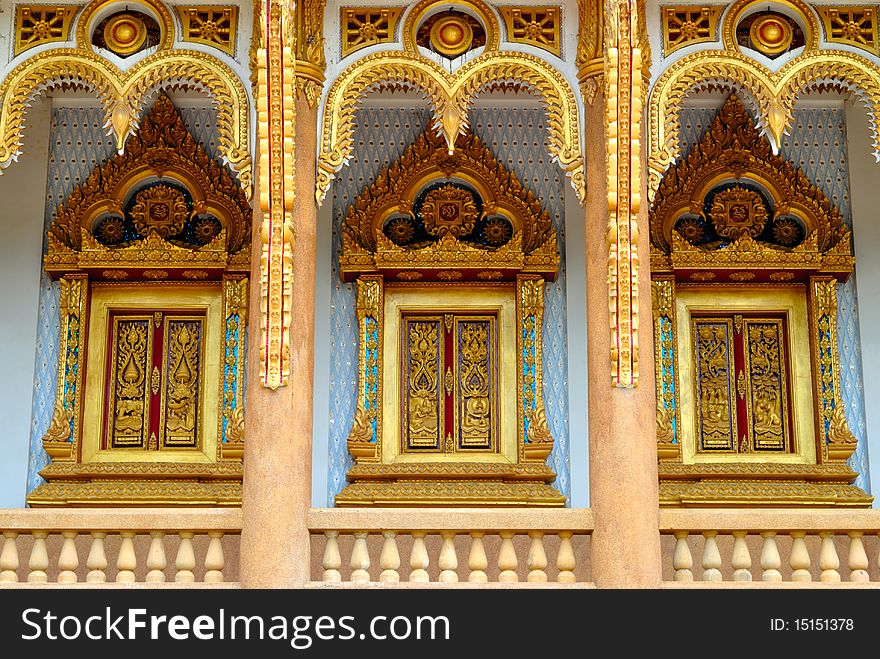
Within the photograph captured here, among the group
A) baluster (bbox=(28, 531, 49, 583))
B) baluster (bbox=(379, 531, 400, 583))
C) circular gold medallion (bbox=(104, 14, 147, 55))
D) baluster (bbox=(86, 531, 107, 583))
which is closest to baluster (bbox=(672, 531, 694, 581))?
baluster (bbox=(379, 531, 400, 583))

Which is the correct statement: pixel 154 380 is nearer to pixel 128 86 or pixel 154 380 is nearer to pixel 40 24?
pixel 128 86

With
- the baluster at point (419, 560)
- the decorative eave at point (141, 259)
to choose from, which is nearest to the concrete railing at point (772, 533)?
the baluster at point (419, 560)

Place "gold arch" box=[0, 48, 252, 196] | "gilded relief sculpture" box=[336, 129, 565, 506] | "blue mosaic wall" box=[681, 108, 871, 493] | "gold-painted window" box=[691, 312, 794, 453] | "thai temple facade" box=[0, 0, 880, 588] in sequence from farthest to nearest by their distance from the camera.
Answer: "blue mosaic wall" box=[681, 108, 871, 493] < "gold-painted window" box=[691, 312, 794, 453] < "gilded relief sculpture" box=[336, 129, 565, 506] < "thai temple facade" box=[0, 0, 880, 588] < "gold arch" box=[0, 48, 252, 196]

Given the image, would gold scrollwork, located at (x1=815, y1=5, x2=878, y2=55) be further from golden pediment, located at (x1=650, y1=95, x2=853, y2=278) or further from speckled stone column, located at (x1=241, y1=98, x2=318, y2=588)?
speckled stone column, located at (x1=241, y1=98, x2=318, y2=588)

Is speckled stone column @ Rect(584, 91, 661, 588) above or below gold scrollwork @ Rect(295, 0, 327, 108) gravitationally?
below

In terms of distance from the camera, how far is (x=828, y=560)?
852 centimetres

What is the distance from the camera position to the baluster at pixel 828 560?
8492 millimetres

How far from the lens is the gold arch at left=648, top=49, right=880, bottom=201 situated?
29.3ft

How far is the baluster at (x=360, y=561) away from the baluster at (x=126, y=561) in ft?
4.62

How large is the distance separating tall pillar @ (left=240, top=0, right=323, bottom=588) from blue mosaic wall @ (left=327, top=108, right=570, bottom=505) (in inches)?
75.4

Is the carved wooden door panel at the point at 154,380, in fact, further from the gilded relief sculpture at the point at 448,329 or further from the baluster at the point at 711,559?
the baluster at the point at 711,559

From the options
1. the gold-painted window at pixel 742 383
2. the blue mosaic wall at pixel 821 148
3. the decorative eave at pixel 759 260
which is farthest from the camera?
the blue mosaic wall at pixel 821 148

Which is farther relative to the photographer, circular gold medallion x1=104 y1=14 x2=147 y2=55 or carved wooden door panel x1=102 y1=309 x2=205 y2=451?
carved wooden door panel x1=102 y1=309 x2=205 y2=451

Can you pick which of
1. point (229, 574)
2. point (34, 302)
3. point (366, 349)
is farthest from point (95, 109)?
point (229, 574)
